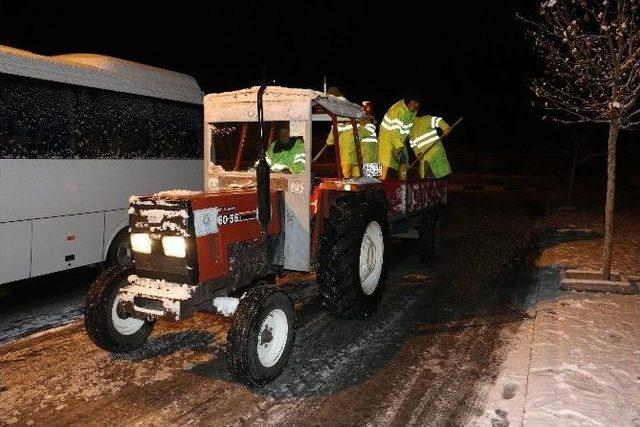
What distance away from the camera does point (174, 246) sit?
4543 millimetres

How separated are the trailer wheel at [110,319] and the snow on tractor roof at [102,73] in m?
2.95

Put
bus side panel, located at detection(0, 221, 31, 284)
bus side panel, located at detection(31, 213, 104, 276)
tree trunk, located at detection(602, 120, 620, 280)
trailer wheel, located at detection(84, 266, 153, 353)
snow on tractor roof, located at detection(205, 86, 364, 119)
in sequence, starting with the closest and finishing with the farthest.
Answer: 1. trailer wheel, located at detection(84, 266, 153, 353)
2. snow on tractor roof, located at detection(205, 86, 364, 119)
3. bus side panel, located at detection(0, 221, 31, 284)
4. bus side panel, located at detection(31, 213, 104, 276)
5. tree trunk, located at detection(602, 120, 620, 280)

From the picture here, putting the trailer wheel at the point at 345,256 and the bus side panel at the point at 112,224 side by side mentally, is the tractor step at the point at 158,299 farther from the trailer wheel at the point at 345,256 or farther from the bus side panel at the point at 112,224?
the bus side panel at the point at 112,224

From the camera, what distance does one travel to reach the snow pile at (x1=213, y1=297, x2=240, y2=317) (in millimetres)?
4688

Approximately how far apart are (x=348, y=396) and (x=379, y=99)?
1704 inches

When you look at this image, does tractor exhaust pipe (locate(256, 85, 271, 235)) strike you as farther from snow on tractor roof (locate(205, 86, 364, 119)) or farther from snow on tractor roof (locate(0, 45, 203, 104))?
snow on tractor roof (locate(0, 45, 203, 104))

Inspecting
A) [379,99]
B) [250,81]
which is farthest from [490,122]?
[250,81]

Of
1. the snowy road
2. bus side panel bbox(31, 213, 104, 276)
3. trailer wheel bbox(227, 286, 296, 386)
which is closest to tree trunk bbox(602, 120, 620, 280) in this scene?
the snowy road

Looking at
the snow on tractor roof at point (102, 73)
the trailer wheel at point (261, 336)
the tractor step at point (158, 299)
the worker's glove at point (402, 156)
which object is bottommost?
the trailer wheel at point (261, 336)

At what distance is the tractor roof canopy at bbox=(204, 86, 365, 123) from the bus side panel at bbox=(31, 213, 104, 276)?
8.52ft

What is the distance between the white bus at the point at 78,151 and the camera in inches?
250

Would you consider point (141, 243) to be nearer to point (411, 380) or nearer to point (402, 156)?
point (411, 380)

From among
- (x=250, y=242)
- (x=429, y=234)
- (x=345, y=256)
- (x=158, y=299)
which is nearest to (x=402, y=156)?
(x=429, y=234)

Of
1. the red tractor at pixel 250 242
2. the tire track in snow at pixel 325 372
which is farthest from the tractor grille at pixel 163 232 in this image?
the tire track in snow at pixel 325 372
